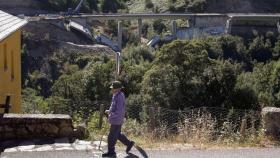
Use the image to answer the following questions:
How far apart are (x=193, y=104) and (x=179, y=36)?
179 ft

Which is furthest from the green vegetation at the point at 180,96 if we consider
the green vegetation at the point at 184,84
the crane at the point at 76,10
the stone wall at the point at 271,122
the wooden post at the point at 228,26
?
the wooden post at the point at 228,26

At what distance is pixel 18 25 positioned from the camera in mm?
16859

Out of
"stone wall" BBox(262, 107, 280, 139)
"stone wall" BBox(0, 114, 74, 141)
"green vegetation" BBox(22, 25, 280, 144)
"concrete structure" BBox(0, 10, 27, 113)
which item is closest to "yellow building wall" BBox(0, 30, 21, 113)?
"concrete structure" BBox(0, 10, 27, 113)

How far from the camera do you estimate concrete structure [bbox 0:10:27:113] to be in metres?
16.0

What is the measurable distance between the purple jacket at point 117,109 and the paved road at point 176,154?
1.82 ft

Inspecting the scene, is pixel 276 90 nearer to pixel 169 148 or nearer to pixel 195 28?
pixel 169 148

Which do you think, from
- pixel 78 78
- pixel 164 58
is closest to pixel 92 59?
pixel 78 78

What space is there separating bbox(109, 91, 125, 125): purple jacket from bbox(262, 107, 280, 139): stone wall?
3093 mm

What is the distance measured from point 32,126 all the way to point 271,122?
4419 millimetres

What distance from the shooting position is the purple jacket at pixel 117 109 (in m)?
9.12

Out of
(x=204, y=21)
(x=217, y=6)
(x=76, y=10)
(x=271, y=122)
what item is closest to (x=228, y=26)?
(x=204, y=21)

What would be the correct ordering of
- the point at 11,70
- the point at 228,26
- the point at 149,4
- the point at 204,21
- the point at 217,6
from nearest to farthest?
the point at 11,70 < the point at 228,26 < the point at 204,21 < the point at 217,6 < the point at 149,4

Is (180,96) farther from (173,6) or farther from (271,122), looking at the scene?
(173,6)

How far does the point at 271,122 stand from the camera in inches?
427
